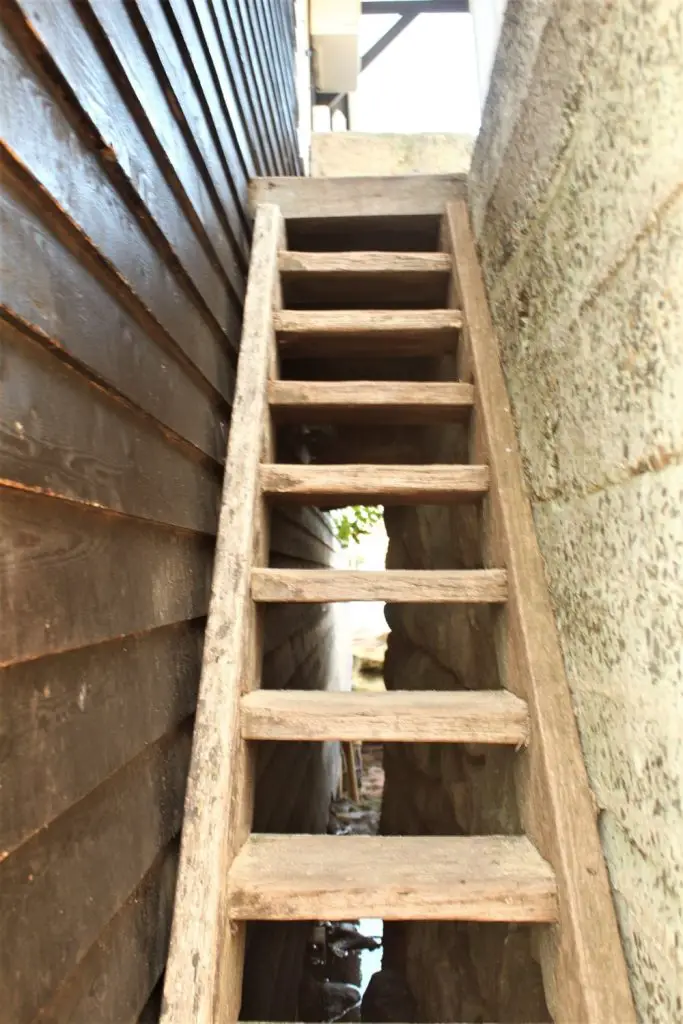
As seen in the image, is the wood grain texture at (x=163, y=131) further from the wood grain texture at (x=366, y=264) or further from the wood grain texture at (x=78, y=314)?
the wood grain texture at (x=78, y=314)

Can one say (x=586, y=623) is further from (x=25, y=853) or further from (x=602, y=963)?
(x=25, y=853)

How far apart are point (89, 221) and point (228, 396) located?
100cm

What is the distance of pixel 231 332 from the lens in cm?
198

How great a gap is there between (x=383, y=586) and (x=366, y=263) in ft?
4.13

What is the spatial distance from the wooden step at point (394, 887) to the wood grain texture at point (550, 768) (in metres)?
0.06

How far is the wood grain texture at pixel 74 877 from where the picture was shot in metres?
0.66

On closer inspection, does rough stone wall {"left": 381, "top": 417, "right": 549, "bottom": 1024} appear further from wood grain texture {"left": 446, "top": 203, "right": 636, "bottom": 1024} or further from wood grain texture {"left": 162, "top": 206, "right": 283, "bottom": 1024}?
wood grain texture {"left": 162, "top": 206, "right": 283, "bottom": 1024}

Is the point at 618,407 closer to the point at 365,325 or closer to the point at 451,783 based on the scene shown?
the point at 365,325

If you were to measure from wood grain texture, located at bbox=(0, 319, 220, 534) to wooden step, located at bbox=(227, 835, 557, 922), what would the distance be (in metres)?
0.67

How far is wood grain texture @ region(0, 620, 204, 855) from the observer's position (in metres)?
0.67

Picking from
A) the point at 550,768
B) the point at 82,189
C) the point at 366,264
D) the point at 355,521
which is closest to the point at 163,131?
the point at 82,189

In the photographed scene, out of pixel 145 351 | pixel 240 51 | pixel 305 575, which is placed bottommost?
pixel 305 575

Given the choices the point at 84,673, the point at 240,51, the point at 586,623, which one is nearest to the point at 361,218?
the point at 240,51

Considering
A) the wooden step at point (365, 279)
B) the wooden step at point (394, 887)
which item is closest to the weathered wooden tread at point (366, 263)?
the wooden step at point (365, 279)
